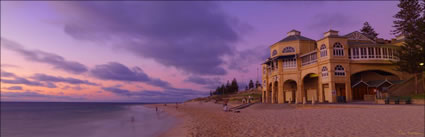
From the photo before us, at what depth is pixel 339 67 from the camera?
29.2m

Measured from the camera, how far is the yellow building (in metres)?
29.0

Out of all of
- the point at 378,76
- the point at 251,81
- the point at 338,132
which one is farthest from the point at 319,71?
the point at 251,81

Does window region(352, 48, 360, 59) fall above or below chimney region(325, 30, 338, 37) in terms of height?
below

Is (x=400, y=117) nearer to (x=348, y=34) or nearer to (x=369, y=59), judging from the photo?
(x=369, y=59)

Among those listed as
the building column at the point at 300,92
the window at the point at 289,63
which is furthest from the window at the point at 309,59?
the building column at the point at 300,92

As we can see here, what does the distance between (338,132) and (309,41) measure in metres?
28.4

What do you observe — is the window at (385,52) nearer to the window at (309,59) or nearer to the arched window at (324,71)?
the arched window at (324,71)

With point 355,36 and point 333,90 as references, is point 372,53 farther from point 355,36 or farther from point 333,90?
point 333,90

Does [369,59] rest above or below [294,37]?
below

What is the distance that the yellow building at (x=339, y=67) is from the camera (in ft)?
95.2

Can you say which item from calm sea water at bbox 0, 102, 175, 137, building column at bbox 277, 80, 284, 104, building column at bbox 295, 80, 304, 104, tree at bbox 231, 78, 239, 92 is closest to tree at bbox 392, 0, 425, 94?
building column at bbox 295, 80, 304, 104

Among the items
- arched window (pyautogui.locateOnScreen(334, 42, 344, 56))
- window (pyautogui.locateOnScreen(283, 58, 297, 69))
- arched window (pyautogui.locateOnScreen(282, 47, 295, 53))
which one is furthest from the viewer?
arched window (pyautogui.locateOnScreen(282, 47, 295, 53))

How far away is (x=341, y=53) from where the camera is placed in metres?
29.5

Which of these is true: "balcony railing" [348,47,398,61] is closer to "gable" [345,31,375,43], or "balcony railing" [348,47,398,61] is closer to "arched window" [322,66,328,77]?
"arched window" [322,66,328,77]
